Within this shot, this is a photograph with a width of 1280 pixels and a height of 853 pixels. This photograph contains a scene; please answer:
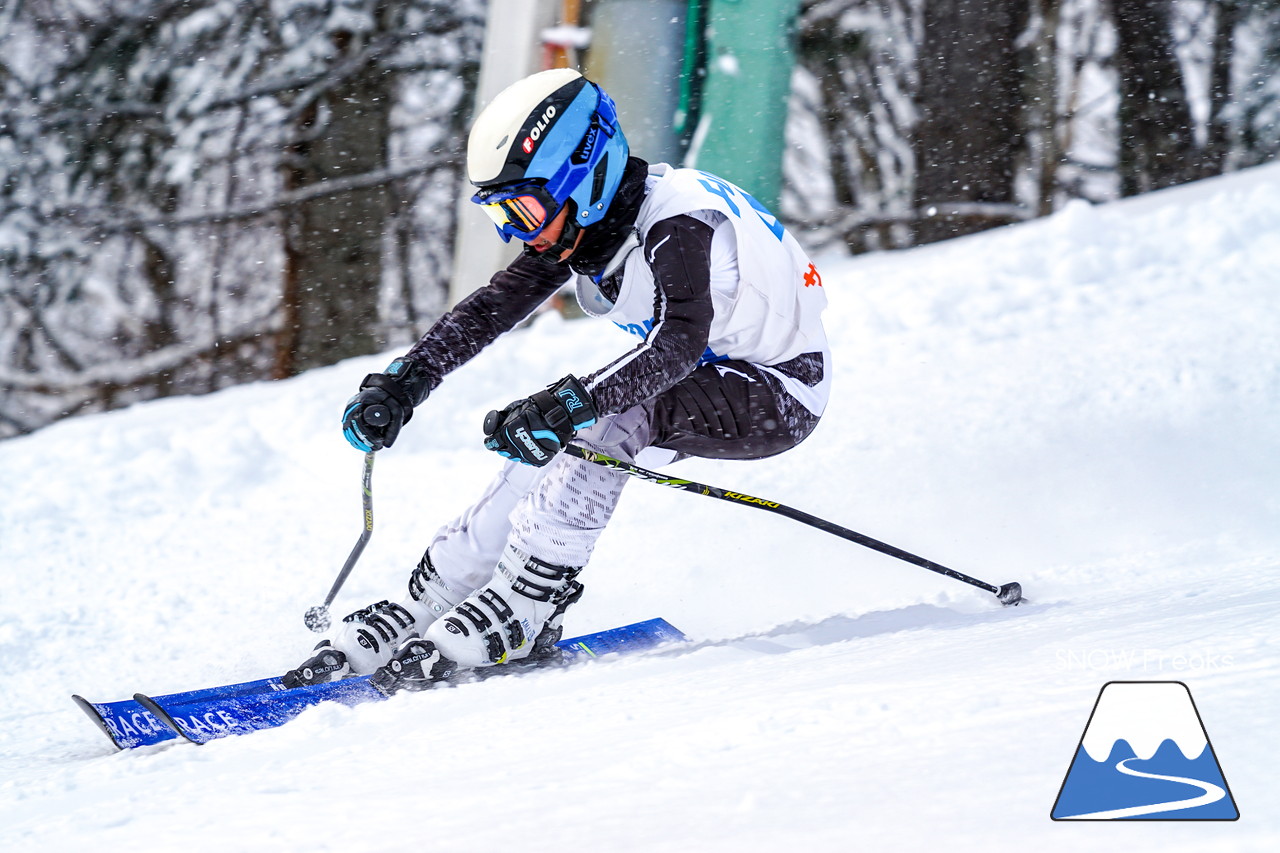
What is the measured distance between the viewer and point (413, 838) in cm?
151

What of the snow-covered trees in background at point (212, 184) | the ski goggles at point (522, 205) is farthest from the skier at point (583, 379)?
the snow-covered trees in background at point (212, 184)

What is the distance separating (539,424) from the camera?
98.7 inches

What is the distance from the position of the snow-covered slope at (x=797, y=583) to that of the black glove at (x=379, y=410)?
67 centimetres

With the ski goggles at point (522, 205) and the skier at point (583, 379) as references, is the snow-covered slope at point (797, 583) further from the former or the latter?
the ski goggles at point (522, 205)

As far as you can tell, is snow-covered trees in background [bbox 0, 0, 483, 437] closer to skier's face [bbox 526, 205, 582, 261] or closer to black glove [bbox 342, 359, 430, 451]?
black glove [bbox 342, 359, 430, 451]

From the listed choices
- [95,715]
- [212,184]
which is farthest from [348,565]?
[212,184]

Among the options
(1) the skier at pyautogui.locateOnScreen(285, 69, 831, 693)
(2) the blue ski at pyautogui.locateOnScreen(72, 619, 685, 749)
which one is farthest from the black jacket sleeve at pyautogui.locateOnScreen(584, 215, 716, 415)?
(2) the blue ski at pyautogui.locateOnScreen(72, 619, 685, 749)

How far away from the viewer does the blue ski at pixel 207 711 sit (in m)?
2.45

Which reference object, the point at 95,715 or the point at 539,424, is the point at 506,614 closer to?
the point at 539,424

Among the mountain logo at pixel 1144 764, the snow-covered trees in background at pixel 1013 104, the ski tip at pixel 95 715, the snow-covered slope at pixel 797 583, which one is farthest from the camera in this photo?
the snow-covered trees in background at pixel 1013 104

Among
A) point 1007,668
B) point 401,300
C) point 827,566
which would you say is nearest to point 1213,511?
point 827,566

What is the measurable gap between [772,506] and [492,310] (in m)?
0.95

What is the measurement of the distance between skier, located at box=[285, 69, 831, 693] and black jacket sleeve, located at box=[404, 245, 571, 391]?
0.03m

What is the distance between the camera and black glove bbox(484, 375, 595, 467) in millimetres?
2508
